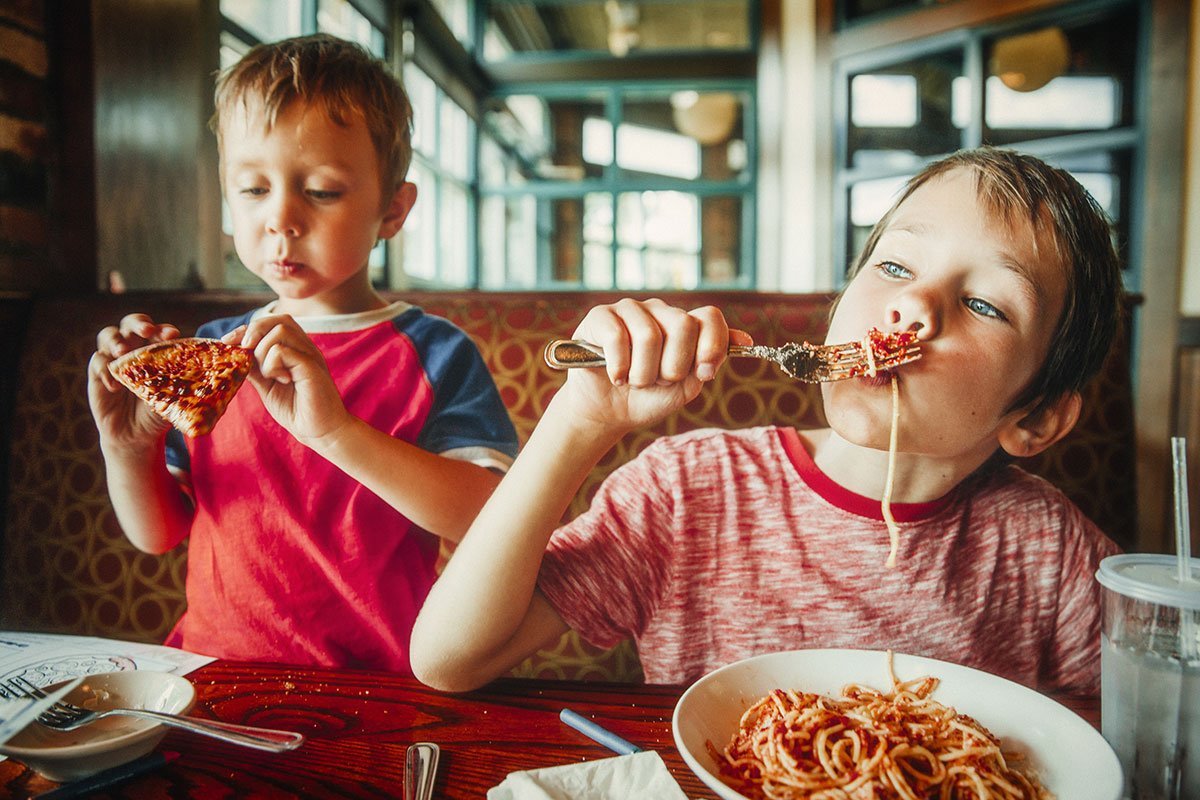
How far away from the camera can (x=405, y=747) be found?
0.58 metres

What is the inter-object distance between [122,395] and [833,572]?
32.3 inches

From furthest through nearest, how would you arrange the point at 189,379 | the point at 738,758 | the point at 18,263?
1. the point at 18,263
2. the point at 189,379
3. the point at 738,758

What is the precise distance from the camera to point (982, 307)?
68cm

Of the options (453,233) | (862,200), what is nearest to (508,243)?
(453,233)

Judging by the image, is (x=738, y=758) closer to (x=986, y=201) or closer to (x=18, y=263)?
(x=986, y=201)

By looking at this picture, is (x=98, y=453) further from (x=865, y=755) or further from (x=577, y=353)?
(x=865, y=755)

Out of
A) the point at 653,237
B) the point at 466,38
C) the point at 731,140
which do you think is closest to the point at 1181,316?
the point at 653,237

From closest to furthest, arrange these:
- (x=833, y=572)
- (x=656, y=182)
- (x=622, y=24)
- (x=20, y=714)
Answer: (x=20, y=714) → (x=833, y=572) → (x=656, y=182) → (x=622, y=24)

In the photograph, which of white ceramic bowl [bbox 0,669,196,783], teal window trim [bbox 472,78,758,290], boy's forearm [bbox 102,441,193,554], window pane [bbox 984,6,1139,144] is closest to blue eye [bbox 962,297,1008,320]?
white ceramic bowl [bbox 0,669,196,783]

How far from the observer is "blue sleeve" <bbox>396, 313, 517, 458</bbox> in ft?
2.58

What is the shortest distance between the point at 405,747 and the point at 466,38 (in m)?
4.55

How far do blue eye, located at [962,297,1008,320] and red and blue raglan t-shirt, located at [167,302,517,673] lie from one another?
49 cm

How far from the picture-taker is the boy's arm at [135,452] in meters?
0.77

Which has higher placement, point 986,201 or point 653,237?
point 653,237
